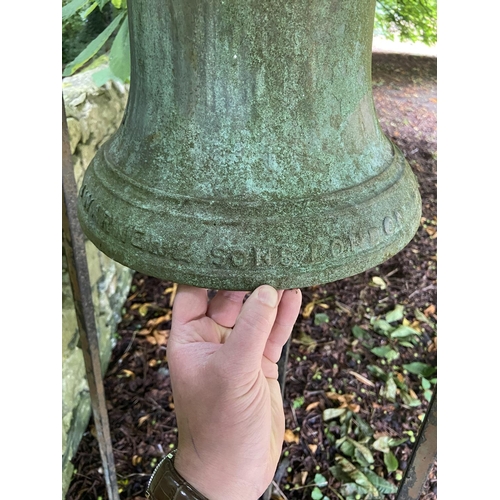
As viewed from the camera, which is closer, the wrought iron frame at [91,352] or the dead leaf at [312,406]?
the wrought iron frame at [91,352]

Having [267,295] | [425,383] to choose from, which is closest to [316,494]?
[425,383]

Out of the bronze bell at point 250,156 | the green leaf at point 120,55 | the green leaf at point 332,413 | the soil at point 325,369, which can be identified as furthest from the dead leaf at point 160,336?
the bronze bell at point 250,156

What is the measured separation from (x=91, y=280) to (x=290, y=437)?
2.99 ft

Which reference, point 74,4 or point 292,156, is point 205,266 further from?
point 74,4

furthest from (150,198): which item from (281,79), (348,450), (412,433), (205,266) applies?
(412,433)

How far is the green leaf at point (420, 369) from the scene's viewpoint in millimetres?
1870

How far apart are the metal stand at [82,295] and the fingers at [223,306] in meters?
0.34

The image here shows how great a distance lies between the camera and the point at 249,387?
30.8 inches

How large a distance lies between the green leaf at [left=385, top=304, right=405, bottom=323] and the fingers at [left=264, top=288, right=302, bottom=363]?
115 cm

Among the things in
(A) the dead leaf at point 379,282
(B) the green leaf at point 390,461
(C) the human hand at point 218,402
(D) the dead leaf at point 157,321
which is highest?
(C) the human hand at point 218,402

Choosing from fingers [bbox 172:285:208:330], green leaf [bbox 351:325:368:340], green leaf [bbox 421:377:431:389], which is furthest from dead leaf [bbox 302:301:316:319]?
fingers [bbox 172:285:208:330]

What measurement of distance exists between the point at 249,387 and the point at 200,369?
9 centimetres

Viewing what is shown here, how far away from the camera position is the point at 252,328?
26.4 inches

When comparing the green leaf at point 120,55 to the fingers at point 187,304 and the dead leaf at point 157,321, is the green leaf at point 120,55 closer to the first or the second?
the fingers at point 187,304
